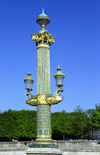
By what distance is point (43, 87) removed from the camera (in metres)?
14.6

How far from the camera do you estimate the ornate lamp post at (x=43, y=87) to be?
13656mm

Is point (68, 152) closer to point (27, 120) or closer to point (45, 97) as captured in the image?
point (45, 97)

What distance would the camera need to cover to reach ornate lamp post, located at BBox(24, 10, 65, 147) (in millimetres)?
13656

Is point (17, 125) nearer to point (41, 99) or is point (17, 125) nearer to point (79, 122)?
point (79, 122)

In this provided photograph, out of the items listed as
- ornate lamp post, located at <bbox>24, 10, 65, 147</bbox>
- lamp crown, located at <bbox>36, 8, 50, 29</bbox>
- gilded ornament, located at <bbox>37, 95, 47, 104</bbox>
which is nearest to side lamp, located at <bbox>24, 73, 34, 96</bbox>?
ornate lamp post, located at <bbox>24, 10, 65, 147</bbox>

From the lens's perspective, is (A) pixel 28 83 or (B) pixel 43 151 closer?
(B) pixel 43 151

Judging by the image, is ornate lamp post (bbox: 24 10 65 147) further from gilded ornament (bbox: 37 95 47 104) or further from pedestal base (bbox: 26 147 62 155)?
pedestal base (bbox: 26 147 62 155)

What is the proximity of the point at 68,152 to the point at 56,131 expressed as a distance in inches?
1277

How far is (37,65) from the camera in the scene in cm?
1524

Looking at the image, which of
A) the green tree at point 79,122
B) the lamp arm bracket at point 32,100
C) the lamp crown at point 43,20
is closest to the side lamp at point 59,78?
the lamp arm bracket at point 32,100

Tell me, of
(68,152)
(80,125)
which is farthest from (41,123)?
(80,125)

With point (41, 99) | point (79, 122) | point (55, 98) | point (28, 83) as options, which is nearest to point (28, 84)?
point (28, 83)

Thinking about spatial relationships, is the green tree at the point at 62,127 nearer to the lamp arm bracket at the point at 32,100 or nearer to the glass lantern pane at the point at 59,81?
the lamp arm bracket at the point at 32,100

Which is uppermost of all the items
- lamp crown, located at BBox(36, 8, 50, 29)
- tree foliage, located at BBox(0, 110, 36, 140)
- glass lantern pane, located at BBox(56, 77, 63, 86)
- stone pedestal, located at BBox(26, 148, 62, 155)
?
lamp crown, located at BBox(36, 8, 50, 29)
